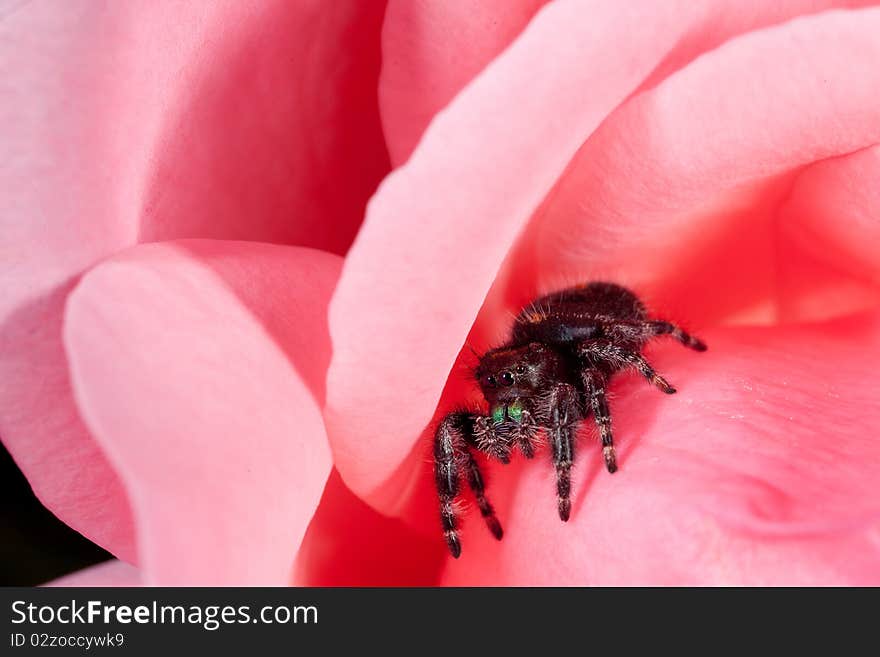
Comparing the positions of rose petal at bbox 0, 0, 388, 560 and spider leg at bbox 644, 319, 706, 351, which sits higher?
rose petal at bbox 0, 0, 388, 560

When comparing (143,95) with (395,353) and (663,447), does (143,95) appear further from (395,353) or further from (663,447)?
(663,447)

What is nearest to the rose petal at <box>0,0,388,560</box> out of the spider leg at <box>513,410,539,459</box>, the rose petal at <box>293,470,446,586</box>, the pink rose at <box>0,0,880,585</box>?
the pink rose at <box>0,0,880,585</box>

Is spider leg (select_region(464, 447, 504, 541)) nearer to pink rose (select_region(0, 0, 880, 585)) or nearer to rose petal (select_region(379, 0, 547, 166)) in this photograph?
pink rose (select_region(0, 0, 880, 585))

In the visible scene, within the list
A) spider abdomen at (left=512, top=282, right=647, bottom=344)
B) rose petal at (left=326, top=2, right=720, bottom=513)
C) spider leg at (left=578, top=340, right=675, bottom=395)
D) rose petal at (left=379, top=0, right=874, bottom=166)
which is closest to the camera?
rose petal at (left=326, top=2, right=720, bottom=513)

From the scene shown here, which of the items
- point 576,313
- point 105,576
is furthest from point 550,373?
point 105,576

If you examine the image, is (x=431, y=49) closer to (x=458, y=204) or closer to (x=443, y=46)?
(x=443, y=46)
